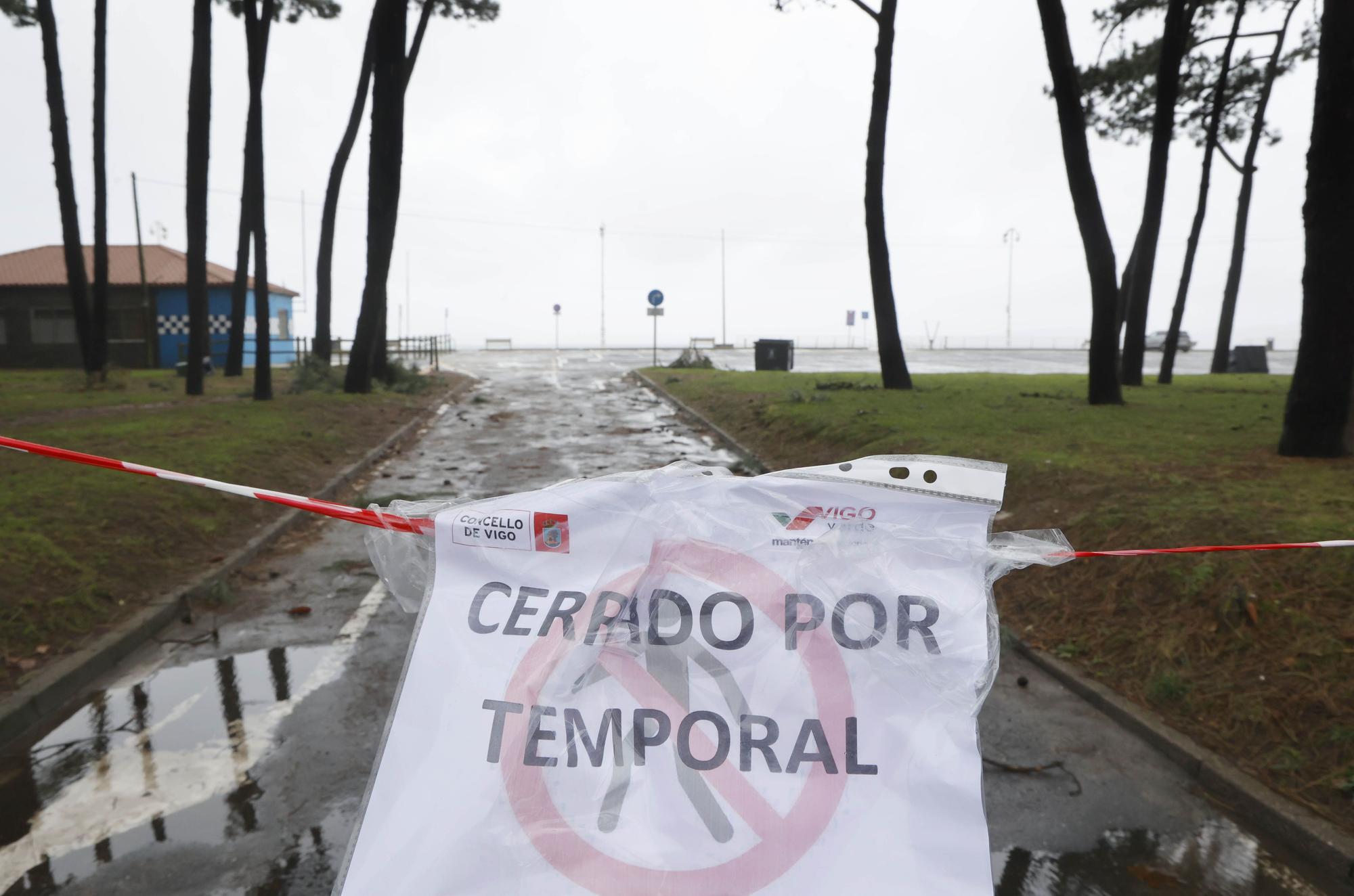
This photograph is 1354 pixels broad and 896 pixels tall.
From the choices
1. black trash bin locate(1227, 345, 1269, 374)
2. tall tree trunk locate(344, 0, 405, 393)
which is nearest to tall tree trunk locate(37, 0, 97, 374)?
tall tree trunk locate(344, 0, 405, 393)

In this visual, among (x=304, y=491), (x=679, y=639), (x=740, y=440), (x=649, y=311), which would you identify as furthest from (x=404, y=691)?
(x=649, y=311)

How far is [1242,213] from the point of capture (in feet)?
95.1

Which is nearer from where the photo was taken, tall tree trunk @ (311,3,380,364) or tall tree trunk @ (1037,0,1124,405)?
tall tree trunk @ (1037,0,1124,405)

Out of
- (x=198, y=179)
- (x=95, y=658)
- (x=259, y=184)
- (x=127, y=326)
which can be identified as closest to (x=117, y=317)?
(x=127, y=326)

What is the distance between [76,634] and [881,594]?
5322mm

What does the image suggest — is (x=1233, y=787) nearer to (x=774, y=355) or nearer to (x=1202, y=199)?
(x=1202, y=199)

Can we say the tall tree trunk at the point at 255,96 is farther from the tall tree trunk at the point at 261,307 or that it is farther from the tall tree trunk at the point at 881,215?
the tall tree trunk at the point at 881,215

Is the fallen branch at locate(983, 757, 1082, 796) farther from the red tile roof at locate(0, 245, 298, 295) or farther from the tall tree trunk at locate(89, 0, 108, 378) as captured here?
the red tile roof at locate(0, 245, 298, 295)

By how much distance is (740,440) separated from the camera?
1539 cm

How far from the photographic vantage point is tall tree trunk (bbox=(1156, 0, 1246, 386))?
73.9ft

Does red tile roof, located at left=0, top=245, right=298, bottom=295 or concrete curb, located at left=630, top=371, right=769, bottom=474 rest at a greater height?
red tile roof, located at left=0, top=245, right=298, bottom=295

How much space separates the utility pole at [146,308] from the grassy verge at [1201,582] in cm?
3348

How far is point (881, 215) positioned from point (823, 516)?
60.8ft

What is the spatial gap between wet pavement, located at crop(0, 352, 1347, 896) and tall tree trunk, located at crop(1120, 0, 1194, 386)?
1674 cm
